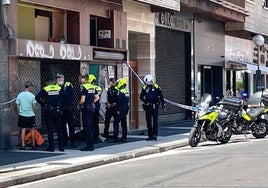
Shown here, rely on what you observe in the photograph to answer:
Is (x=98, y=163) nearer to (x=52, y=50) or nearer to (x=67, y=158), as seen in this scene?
(x=67, y=158)

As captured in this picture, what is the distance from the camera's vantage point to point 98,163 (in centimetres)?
1338

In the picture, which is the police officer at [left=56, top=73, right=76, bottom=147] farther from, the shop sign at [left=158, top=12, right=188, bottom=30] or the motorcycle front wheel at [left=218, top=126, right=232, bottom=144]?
the shop sign at [left=158, top=12, right=188, bottom=30]

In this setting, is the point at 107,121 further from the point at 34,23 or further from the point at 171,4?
the point at 171,4

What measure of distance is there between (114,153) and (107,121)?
314cm

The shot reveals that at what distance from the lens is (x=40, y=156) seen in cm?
1416

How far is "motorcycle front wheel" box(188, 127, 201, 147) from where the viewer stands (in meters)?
16.5

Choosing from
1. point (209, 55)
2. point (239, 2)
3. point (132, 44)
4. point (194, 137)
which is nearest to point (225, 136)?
point (194, 137)

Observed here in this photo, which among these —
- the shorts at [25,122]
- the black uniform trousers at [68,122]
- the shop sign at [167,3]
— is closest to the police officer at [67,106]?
the black uniform trousers at [68,122]

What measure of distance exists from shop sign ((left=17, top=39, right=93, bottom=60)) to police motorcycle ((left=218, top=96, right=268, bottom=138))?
16.2 feet

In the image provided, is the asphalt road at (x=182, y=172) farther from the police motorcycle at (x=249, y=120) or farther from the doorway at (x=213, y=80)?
the doorway at (x=213, y=80)

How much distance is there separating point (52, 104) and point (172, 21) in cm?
1190

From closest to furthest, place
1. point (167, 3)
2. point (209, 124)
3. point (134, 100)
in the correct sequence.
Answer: point (209, 124) → point (167, 3) → point (134, 100)

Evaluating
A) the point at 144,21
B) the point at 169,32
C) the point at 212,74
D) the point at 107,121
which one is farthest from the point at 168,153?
the point at 212,74

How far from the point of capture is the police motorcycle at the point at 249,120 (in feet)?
59.1
